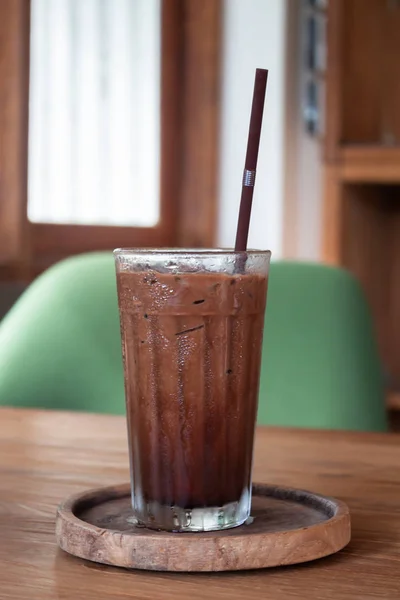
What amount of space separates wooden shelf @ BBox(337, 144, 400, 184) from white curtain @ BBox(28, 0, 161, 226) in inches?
34.3

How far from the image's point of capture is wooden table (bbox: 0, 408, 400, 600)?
55cm

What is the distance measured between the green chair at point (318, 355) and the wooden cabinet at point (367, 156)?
3.05 feet

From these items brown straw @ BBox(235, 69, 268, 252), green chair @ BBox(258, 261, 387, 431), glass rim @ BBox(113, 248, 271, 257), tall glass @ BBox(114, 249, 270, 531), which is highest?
brown straw @ BBox(235, 69, 268, 252)

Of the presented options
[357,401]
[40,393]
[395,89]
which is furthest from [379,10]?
[40,393]

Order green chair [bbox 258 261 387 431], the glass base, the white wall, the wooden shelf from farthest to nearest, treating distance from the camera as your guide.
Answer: the white wall < the wooden shelf < green chair [bbox 258 261 387 431] < the glass base

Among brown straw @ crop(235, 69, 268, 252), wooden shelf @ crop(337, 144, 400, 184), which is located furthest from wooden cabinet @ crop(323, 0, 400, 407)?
brown straw @ crop(235, 69, 268, 252)

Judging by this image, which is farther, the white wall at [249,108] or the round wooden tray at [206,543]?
the white wall at [249,108]

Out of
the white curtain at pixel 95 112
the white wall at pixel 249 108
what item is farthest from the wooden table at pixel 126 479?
the white wall at pixel 249 108

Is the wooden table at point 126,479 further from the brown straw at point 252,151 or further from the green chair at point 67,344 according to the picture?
the green chair at point 67,344

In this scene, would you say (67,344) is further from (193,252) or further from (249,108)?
(249,108)

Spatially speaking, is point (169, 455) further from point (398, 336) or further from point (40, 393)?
point (398, 336)

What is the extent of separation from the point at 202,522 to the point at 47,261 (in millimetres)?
2376

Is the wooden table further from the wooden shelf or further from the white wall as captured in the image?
the white wall

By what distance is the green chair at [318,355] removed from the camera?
174cm
